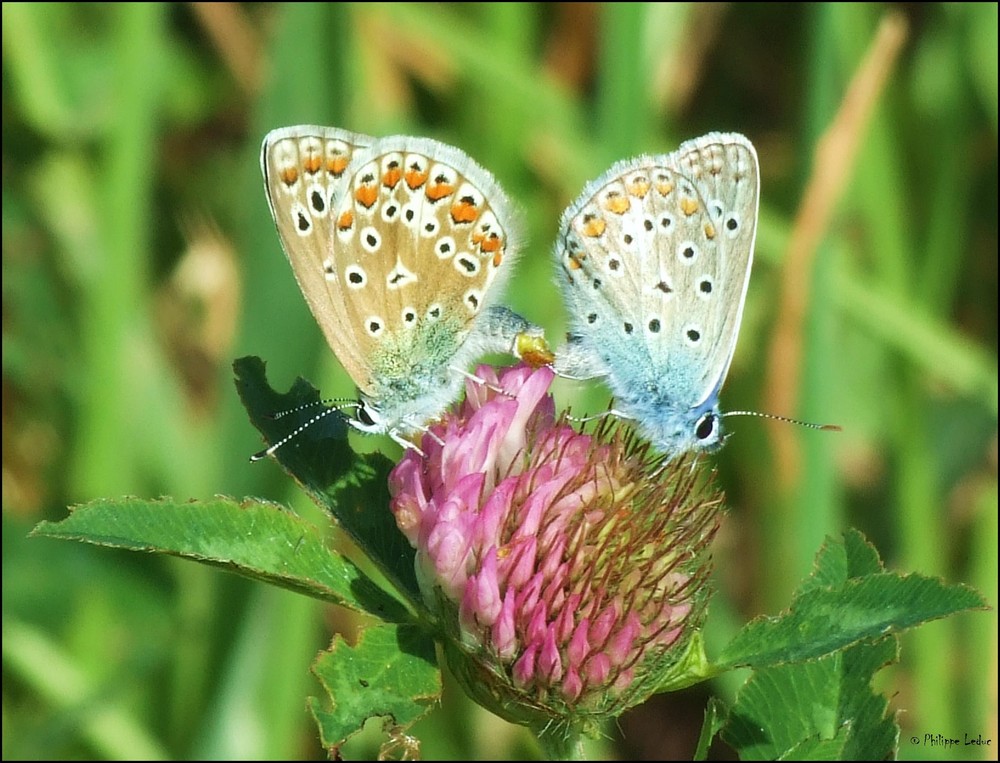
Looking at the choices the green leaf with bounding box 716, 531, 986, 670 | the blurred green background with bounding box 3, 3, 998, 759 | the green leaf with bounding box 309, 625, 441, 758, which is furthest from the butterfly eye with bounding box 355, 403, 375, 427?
the blurred green background with bounding box 3, 3, 998, 759

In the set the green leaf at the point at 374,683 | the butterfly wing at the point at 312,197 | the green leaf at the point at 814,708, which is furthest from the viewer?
the butterfly wing at the point at 312,197

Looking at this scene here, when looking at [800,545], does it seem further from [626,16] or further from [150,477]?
[150,477]

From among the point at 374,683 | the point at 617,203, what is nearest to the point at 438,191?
the point at 617,203

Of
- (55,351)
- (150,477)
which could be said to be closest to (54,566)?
(150,477)

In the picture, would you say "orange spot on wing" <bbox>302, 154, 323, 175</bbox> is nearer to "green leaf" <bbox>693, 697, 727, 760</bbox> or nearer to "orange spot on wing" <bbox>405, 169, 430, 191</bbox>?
"orange spot on wing" <bbox>405, 169, 430, 191</bbox>

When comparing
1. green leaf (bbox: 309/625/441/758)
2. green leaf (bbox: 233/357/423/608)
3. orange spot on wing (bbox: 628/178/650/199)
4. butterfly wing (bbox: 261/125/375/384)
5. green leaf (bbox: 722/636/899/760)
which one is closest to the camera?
green leaf (bbox: 309/625/441/758)

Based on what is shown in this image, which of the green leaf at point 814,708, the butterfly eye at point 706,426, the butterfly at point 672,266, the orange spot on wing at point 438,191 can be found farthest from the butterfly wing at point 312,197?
the green leaf at point 814,708

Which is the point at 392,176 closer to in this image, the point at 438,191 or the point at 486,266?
the point at 438,191

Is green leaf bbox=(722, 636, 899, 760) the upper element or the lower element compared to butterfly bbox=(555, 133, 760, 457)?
lower

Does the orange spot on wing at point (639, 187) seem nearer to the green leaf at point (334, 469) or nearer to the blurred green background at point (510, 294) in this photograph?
the green leaf at point (334, 469)
